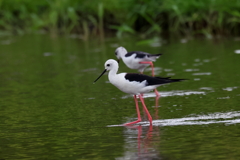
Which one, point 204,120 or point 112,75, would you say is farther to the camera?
point 112,75

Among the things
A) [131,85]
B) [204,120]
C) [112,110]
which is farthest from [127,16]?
[204,120]

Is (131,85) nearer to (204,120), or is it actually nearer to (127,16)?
(204,120)

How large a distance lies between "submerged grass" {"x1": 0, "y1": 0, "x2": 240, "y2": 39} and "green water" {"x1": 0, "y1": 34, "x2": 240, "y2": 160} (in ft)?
6.25

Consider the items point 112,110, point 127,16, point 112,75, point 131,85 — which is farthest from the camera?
point 127,16

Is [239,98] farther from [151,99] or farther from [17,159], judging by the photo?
[17,159]

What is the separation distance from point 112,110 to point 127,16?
40.2ft

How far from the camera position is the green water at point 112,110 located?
244 inches

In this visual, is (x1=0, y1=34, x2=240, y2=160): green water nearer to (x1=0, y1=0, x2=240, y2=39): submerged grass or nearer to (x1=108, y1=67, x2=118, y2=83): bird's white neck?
(x1=108, y1=67, x2=118, y2=83): bird's white neck

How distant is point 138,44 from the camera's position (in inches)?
727

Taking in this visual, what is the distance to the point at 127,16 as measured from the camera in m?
20.7

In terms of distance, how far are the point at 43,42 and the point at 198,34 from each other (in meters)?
5.81

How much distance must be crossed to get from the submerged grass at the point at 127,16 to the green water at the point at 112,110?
6.25 ft

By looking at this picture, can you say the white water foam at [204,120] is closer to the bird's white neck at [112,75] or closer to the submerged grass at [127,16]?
the bird's white neck at [112,75]

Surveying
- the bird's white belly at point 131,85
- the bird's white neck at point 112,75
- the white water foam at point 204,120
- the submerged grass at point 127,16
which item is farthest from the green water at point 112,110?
the submerged grass at point 127,16
